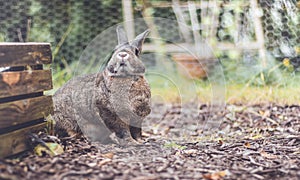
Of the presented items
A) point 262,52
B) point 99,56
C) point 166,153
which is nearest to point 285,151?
point 166,153

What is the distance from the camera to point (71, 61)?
224 inches

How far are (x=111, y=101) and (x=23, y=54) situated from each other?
569 mm

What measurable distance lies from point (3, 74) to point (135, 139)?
3.21 ft

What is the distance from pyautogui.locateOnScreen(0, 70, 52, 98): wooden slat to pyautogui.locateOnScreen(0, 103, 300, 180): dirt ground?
32 centimetres

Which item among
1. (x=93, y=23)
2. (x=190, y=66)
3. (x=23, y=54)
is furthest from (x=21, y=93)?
(x=93, y=23)

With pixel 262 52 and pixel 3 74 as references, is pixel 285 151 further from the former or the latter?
pixel 262 52

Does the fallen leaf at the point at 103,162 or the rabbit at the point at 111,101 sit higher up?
the rabbit at the point at 111,101

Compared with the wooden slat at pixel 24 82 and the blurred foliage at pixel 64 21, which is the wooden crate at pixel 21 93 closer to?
the wooden slat at pixel 24 82

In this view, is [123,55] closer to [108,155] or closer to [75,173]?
[108,155]

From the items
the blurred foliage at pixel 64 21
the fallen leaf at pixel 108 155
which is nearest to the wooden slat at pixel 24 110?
the fallen leaf at pixel 108 155

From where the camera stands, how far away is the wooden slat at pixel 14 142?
2.06 m

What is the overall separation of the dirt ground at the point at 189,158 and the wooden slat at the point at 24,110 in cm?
18

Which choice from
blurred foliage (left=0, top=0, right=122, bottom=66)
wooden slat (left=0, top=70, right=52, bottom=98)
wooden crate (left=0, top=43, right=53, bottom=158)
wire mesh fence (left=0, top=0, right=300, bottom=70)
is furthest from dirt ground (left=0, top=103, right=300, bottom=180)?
blurred foliage (left=0, top=0, right=122, bottom=66)

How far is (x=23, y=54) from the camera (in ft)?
7.47
